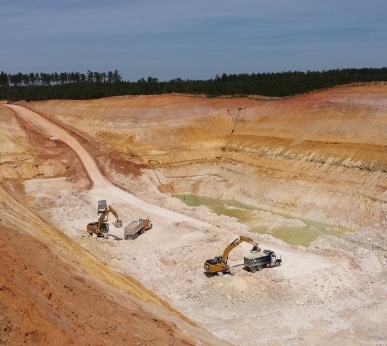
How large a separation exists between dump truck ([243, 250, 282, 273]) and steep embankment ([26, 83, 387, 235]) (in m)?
10.1

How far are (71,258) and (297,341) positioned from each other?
36.2 ft

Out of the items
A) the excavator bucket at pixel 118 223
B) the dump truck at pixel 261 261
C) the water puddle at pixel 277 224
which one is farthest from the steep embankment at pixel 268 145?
the excavator bucket at pixel 118 223

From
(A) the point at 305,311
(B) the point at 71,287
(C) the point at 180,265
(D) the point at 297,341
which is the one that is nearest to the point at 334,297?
(A) the point at 305,311

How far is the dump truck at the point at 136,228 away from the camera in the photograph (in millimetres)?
30219

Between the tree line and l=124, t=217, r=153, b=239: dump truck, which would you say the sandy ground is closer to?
l=124, t=217, r=153, b=239: dump truck

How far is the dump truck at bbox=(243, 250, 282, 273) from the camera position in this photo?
2430cm

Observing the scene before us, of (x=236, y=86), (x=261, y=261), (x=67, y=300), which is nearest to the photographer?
(x=67, y=300)

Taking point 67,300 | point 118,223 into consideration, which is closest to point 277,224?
point 118,223

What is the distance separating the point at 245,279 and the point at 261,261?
5.93ft

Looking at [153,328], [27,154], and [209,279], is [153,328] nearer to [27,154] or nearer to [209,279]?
[209,279]

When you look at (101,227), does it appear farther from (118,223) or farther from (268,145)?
(268,145)

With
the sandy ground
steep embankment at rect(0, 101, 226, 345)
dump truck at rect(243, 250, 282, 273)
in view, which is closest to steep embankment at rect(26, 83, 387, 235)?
the sandy ground

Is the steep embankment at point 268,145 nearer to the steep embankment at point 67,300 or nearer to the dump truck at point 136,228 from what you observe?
the dump truck at point 136,228

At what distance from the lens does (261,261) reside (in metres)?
24.6
